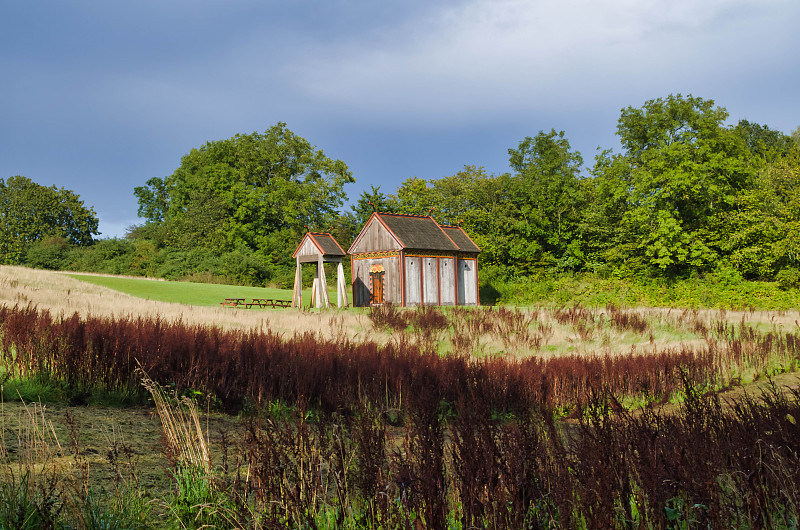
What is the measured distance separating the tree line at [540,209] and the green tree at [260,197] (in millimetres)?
141

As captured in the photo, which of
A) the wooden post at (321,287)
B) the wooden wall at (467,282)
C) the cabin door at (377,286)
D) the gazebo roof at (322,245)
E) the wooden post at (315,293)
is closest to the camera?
the wooden post at (321,287)

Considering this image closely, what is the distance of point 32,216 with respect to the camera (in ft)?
196

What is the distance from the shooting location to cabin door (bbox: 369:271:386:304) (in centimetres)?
2761

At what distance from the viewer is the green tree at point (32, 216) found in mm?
58000

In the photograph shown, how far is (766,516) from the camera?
2.72 m

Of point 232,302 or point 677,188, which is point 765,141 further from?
point 232,302

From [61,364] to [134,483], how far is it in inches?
156

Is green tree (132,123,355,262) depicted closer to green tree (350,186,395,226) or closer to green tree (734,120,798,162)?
green tree (350,186,395,226)

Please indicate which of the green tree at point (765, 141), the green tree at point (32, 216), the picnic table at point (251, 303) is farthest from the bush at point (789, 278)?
the green tree at point (32, 216)

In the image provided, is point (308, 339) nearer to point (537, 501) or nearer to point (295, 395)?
point (295, 395)

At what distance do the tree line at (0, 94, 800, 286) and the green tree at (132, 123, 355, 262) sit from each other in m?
0.14

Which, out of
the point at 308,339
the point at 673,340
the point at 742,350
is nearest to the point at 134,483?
the point at 308,339

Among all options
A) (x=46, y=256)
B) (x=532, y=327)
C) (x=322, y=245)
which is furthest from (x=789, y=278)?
(x=46, y=256)

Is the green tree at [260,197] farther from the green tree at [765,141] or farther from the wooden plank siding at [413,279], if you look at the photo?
the green tree at [765,141]
